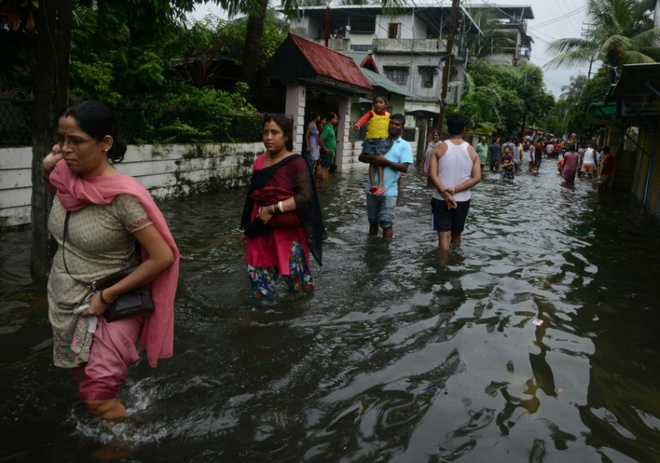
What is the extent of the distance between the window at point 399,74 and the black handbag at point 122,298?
4194 cm

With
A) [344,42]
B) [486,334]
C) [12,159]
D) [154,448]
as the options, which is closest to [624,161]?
[486,334]

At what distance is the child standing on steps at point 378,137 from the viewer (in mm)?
7703

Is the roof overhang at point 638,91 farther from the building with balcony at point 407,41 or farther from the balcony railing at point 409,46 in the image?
the balcony railing at point 409,46

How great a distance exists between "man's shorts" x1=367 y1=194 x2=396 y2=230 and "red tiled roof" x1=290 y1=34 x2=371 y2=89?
9.10m

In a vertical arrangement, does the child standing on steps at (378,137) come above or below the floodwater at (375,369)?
above

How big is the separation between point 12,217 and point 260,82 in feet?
38.6

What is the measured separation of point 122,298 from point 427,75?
4186cm

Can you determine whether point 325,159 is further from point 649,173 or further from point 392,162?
point 649,173

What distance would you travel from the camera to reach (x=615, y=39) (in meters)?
23.7

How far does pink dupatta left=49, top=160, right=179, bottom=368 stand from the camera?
8.60ft

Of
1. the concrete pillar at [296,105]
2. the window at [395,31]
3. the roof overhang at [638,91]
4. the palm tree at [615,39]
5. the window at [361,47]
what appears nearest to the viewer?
the roof overhang at [638,91]

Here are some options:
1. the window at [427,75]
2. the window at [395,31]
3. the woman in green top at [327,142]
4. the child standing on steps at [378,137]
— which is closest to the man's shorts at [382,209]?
the child standing on steps at [378,137]

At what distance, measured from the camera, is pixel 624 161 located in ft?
66.3

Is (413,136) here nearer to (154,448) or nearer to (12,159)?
(12,159)
